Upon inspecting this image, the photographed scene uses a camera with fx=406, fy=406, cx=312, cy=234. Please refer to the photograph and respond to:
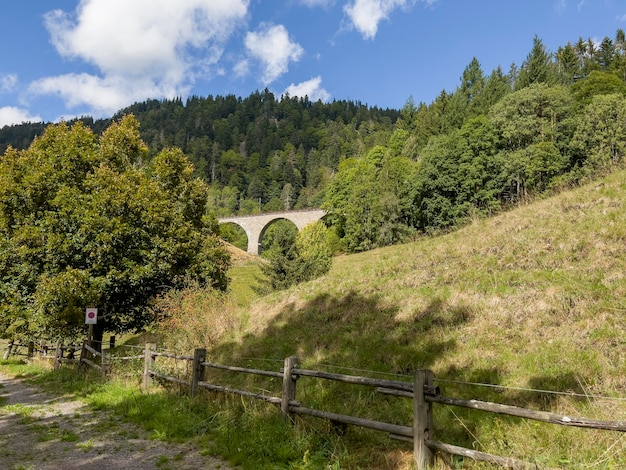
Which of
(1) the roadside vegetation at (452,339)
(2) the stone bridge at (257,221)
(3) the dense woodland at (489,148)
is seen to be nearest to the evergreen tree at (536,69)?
(3) the dense woodland at (489,148)

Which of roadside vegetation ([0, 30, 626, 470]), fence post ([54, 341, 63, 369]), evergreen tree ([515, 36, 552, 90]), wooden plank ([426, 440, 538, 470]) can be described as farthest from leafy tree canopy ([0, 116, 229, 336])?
evergreen tree ([515, 36, 552, 90])

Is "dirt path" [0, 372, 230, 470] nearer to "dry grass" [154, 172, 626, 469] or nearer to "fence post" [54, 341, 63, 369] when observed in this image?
"dry grass" [154, 172, 626, 469]

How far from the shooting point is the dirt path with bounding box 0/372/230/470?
5766 mm

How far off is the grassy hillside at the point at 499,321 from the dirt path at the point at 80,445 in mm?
2811

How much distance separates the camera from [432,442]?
4469 millimetres

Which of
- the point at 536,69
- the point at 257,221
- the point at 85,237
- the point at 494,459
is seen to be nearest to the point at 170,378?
the point at 494,459

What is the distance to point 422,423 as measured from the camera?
4531 millimetres

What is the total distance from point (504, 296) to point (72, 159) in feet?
56.1

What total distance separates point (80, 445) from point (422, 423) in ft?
18.5

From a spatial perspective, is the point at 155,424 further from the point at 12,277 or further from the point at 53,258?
the point at 12,277

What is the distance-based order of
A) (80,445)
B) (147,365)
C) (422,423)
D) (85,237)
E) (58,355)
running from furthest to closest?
1. (58,355)
2. (85,237)
3. (147,365)
4. (80,445)
5. (422,423)

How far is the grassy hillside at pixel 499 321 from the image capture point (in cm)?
561

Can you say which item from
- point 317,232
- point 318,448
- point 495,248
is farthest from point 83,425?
point 317,232

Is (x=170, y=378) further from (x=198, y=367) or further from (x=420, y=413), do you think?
(x=420, y=413)
